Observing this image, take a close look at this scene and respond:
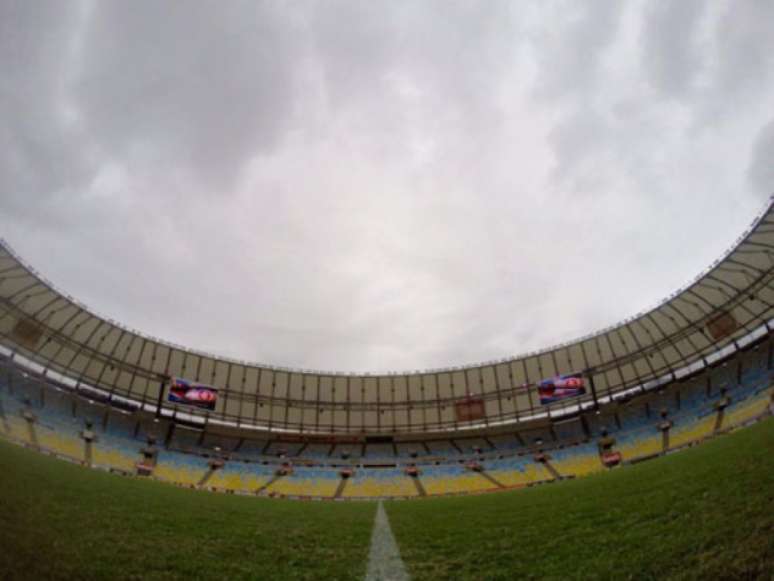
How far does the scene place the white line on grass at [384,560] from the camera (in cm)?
937

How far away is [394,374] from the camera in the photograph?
193 ft

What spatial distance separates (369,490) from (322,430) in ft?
55.5

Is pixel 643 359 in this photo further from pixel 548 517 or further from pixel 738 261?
pixel 548 517

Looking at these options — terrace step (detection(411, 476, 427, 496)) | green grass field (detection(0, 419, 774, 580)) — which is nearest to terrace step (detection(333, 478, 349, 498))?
terrace step (detection(411, 476, 427, 496))

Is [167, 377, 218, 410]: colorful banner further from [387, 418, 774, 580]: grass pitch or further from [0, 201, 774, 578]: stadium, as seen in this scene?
[387, 418, 774, 580]: grass pitch

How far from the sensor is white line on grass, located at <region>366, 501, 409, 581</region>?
9.37 meters

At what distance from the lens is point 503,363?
186ft

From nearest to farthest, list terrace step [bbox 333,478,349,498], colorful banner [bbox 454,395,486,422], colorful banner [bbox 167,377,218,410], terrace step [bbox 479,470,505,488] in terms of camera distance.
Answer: terrace step [bbox 333,478,349,498] → terrace step [bbox 479,470,505,488] → colorful banner [bbox 167,377,218,410] → colorful banner [bbox 454,395,486,422]

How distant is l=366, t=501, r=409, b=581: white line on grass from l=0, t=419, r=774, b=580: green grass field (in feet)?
1.03

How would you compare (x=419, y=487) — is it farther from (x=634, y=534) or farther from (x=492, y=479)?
(x=634, y=534)

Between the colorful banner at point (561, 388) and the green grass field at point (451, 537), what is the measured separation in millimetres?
34339

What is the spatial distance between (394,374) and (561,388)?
21.5 m

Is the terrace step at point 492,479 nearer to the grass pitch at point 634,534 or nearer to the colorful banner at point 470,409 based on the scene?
the colorful banner at point 470,409

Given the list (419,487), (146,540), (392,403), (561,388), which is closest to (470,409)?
(392,403)
